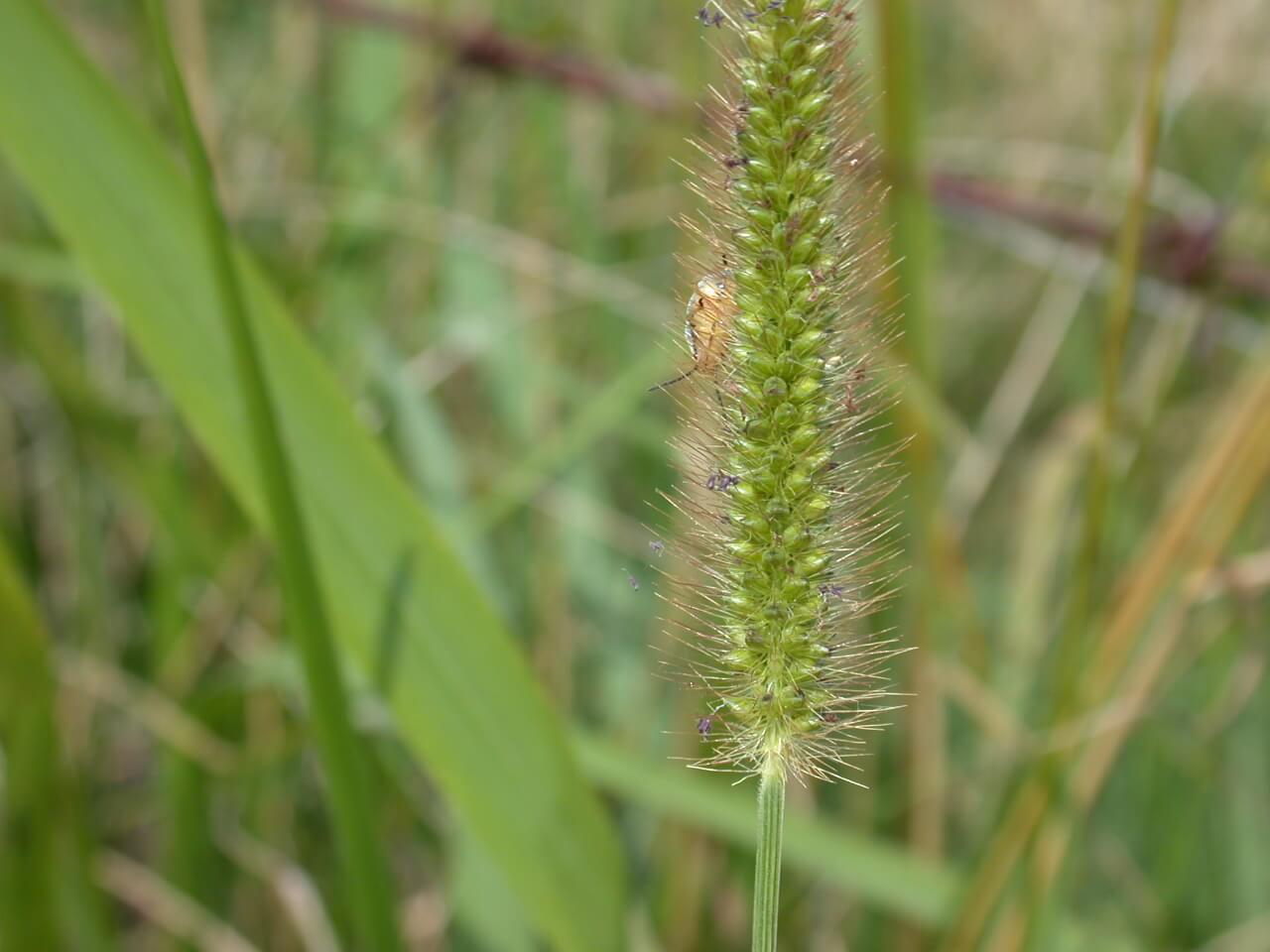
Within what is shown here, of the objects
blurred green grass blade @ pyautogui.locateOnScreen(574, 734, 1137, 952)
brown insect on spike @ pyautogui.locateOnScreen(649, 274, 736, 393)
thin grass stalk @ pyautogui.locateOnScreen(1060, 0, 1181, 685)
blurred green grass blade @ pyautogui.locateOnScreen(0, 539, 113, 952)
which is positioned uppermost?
thin grass stalk @ pyautogui.locateOnScreen(1060, 0, 1181, 685)

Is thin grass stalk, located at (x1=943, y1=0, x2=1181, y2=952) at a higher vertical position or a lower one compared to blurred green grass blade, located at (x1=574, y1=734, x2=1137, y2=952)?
higher

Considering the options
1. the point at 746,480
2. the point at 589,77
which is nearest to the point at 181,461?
the point at 589,77

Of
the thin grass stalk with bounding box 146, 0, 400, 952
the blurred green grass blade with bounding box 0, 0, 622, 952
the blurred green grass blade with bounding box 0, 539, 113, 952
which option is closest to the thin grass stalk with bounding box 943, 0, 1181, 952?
the blurred green grass blade with bounding box 0, 0, 622, 952

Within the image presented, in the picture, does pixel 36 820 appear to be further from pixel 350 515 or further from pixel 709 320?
pixel 709 320

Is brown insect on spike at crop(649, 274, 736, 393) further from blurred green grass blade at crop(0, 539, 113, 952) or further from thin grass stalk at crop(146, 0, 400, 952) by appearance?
blurred green grass blade at crop(0, 539, 113, 952)

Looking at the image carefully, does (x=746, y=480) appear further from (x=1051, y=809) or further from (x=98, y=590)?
(x=98, y=590)

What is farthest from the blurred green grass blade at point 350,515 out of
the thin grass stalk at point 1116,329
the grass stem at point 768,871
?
the thin grass stalk at point 1116,329

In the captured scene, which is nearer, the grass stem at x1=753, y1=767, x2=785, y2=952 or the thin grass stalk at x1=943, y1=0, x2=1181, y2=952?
the grass stem at x1=753, y1=767, x2=785, y2=952
